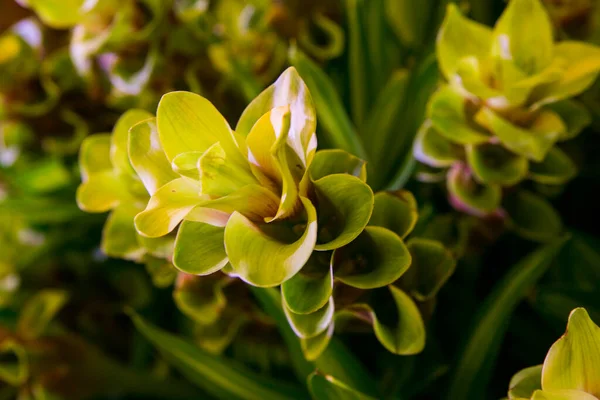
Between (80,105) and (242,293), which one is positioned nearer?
(242,293)

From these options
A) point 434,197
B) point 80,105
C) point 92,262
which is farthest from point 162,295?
point 434,197

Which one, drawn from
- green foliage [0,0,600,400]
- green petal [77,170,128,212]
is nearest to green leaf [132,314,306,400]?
green foliage [0,0,600,400]

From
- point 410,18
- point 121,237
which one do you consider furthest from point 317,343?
point 410,18

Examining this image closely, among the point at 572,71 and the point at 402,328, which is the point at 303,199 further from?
the point at 572,71

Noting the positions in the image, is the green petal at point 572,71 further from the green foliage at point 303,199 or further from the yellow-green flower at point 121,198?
the yellow-green flower at point 121,198

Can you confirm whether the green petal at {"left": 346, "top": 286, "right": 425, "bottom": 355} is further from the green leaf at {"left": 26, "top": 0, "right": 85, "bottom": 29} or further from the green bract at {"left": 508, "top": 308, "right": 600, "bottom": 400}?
the green leaf at {"left": 26, "top": 0, "right": 85, "bottom": 29}

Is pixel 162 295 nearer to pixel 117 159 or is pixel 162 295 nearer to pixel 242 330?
pixel 242 330
